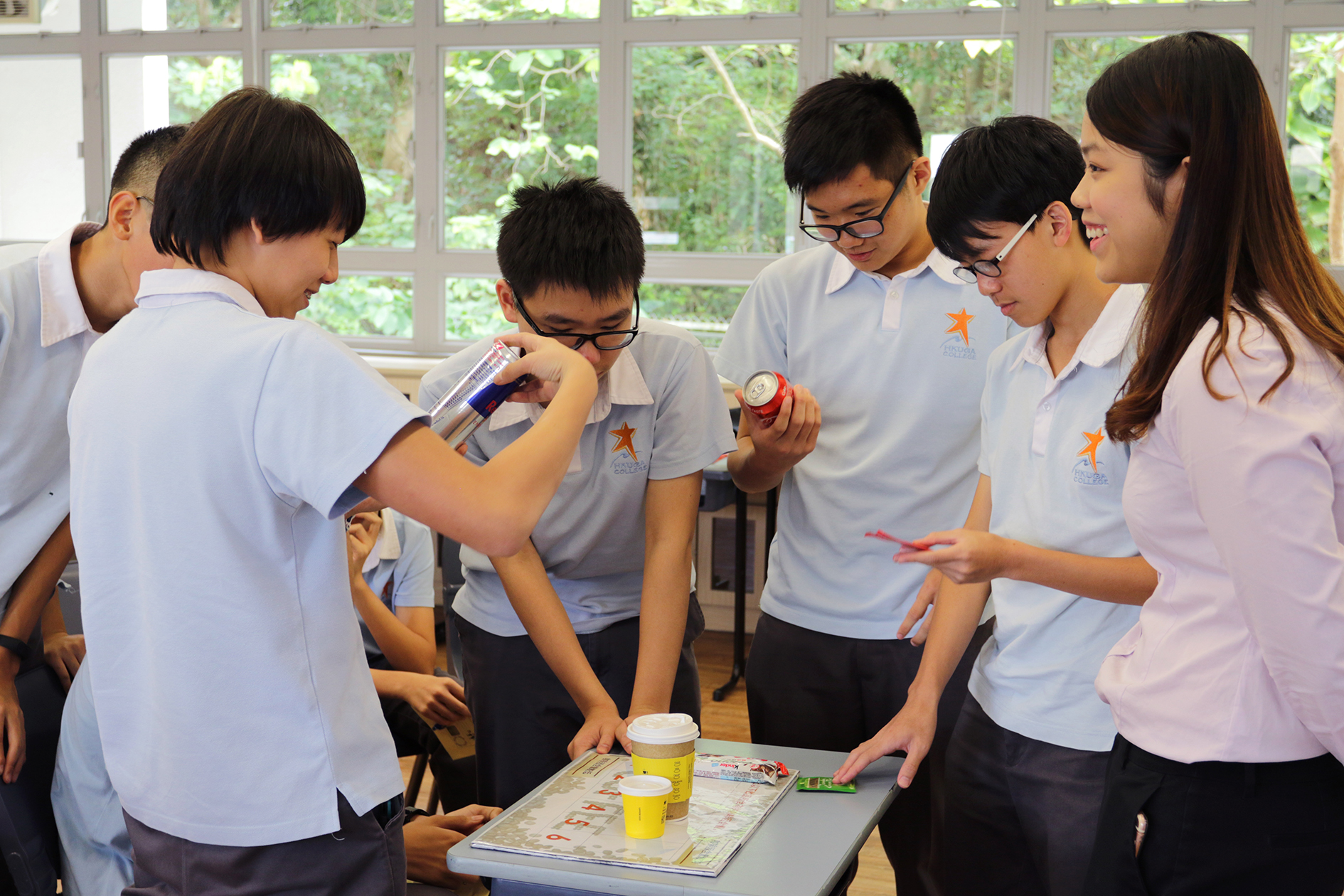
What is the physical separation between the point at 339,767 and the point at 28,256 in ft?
3.56

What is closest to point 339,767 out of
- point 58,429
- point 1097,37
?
point 58,429

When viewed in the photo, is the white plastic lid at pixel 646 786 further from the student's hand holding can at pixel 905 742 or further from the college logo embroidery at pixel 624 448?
the college logo embroidery at pixel 624 448

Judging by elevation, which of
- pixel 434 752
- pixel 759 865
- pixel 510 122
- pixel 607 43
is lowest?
pixel 434 752

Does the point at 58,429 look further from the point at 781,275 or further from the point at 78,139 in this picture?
the point at 78,139

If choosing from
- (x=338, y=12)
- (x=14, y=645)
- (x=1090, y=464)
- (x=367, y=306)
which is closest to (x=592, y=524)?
(x=1090, y=464)

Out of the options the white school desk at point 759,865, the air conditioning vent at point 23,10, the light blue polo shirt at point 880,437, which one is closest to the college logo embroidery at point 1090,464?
the light blue polo shirt at point 880,437

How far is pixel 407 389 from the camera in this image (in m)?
4.85

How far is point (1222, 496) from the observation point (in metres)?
Result: 0.97

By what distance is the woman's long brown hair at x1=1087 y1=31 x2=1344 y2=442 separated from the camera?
3.41ft

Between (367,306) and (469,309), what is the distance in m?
0.57

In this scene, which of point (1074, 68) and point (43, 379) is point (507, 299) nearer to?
point (43, 379)

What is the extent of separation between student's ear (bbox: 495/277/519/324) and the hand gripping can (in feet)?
1.29

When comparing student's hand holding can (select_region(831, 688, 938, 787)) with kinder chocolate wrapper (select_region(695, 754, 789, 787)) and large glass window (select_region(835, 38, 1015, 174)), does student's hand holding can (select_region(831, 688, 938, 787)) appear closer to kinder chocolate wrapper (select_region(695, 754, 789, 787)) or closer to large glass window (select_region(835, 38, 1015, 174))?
kinder chocolate wrapper (select_region(695, 754, 789, 787))

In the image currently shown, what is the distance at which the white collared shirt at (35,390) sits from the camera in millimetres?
1655
